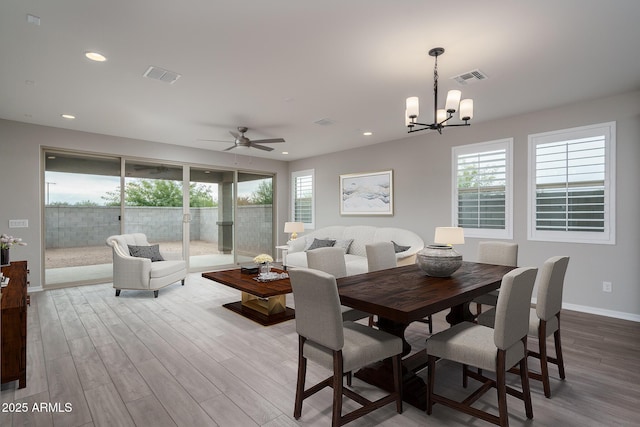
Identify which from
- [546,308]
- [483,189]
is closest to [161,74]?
[546,308]

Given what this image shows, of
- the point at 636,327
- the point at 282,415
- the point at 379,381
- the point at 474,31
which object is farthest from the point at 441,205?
the point at 282,415

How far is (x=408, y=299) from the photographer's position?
2.00 metres

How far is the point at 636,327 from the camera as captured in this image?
3.54 metres

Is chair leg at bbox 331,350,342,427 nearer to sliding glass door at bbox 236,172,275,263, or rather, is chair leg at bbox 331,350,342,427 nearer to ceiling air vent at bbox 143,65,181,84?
ceiling air vent at bbox 143,65,181,84

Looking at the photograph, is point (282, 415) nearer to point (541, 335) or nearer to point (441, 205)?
point (541, 335)

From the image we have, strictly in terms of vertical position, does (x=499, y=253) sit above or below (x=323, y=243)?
above

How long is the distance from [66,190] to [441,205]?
20.9 feet

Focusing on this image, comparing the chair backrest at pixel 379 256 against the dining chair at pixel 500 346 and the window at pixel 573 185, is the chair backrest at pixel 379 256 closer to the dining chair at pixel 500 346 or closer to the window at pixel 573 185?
the dining chair at pixel 500 346

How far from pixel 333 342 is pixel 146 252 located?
4477mm

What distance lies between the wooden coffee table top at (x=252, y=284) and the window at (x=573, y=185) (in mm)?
3513

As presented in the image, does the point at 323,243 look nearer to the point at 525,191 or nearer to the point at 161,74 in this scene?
the point at 525,191

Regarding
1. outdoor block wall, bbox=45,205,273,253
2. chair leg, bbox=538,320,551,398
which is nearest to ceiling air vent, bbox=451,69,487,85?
chair leg, bbox=538,320,551,398

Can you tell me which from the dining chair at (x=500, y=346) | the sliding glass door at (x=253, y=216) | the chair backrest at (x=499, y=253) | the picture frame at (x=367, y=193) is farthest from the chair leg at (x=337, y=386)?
the sliding glass door at (x=253, y=216)

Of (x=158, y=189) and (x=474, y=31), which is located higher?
(x=474, y=31)
